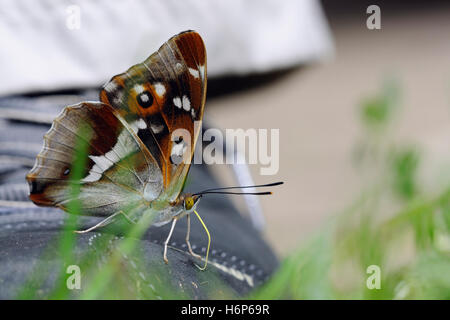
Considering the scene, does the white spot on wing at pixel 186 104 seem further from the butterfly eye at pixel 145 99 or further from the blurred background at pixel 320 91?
the blurred background at pixel 320 91

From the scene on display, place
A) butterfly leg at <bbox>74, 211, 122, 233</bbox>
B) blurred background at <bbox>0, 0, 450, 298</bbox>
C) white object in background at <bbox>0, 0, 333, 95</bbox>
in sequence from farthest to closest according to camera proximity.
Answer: white object in background at <bbox>0, 0, 333, 95</bbox> < blurred background at <bbox>0, 0, 450, 298</bbox> < butterfly leg at <bbox>74, 211, 122, 233</bbox>

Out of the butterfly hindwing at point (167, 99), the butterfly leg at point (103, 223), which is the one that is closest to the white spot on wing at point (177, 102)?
the butterfly hindwing at point (167, 99)

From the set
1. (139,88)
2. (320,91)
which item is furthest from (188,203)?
(320,91)

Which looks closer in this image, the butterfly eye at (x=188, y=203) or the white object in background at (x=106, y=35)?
the butterfly eye at (x=188, y=203)

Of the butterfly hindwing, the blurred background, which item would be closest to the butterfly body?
the butterfly hindwing

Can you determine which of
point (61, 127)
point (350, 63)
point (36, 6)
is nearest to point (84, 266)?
point (61, 127)

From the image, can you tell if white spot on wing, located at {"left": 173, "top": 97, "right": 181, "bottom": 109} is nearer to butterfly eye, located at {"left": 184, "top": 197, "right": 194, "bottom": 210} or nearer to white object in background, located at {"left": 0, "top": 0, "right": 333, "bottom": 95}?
butterfly eye, located at {"left": 184, "top": 197, "right": 194, "bottom": 210}

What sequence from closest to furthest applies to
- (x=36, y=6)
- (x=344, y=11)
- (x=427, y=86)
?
(x=36, y=6), (x=427, y=86), (x=344, y=11)

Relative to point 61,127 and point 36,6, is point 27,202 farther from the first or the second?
point 36,6
